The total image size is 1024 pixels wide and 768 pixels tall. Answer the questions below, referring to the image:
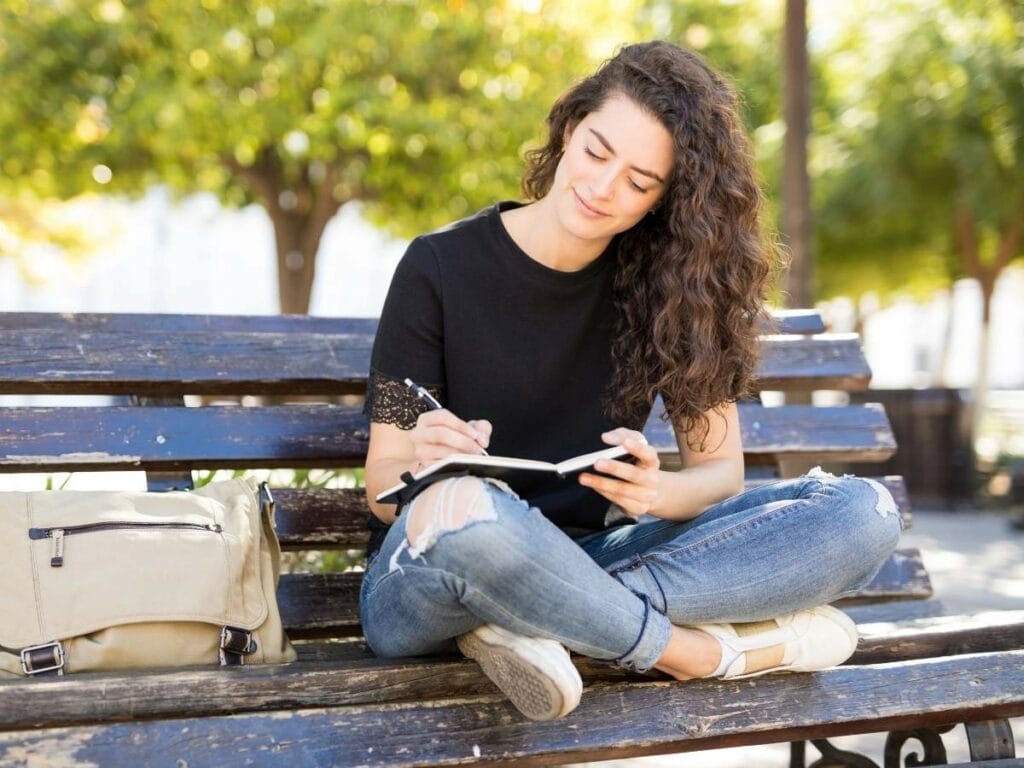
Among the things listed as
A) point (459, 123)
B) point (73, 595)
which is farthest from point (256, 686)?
point (459, 123)

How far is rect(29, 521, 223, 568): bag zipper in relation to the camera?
213 centimetres

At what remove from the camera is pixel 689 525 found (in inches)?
97.5

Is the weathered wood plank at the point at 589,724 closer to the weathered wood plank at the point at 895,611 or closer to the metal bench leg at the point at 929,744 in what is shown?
the metal bench leg at the point at 929,744

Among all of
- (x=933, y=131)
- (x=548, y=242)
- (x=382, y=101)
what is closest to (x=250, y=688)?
(x=548, y=242)

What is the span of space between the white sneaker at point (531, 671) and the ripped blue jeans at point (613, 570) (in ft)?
0.10

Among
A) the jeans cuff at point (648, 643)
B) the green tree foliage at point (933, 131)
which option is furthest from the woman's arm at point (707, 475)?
the green tree foliage at point (933, 131)

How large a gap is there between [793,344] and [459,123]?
686cm

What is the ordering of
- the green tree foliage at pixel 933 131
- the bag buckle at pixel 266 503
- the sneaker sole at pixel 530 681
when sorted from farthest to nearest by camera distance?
1. the green tree foliage at pixel 933 131
2. the bag buckle at pixel 266 503
3. the sneaker sole at pixel 530 681

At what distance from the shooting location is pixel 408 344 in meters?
2.56

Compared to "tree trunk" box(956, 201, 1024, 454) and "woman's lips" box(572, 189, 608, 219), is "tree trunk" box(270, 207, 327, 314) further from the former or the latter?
"woman's lips" box(572, 189, 608, 219)

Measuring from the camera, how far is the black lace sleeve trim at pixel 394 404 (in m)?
2.52

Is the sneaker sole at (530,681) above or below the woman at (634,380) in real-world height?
below

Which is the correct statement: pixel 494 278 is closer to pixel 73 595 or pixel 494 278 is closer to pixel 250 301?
pixel 73 595

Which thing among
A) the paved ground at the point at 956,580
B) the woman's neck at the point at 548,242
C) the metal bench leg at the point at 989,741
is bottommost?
the paved ground at the point at 956,580
